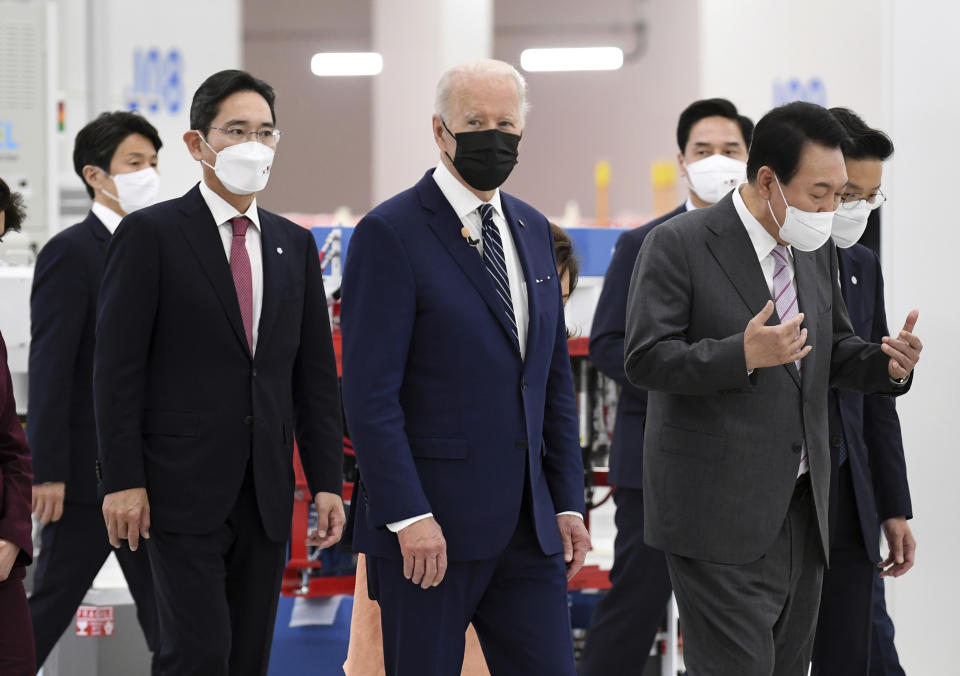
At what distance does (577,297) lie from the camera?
423cm

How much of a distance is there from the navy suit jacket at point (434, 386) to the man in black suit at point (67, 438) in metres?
1.32

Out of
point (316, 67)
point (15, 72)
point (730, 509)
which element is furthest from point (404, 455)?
point (316, 67)

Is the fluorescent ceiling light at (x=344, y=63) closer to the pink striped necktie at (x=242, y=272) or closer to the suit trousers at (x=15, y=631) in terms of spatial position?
the pink striped necktie at (x=242, y=272)

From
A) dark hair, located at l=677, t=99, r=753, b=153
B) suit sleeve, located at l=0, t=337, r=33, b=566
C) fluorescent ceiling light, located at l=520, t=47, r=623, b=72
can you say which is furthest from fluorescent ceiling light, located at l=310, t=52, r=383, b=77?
suit sleeve, located at l=0, t=337, r=33, b=566

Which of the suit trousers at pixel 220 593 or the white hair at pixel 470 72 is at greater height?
the white hair at pixel 470 72

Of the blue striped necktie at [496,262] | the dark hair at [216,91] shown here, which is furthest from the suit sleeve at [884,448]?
the dark hair at [216,91]

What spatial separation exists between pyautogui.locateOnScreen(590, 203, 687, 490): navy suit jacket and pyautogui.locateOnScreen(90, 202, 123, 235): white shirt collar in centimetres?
139

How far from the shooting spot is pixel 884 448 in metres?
2.77

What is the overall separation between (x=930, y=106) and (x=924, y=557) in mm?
1437

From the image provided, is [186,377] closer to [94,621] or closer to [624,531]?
[624,531]

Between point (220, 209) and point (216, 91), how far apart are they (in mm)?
283

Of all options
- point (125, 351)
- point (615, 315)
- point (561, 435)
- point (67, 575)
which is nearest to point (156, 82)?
point (67, 575)

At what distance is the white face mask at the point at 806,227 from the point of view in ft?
7.39

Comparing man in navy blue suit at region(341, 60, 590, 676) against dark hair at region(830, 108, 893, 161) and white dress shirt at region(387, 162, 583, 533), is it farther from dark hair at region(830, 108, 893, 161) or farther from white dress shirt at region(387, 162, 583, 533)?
dark hair at region(830, 108, 893, 161)
